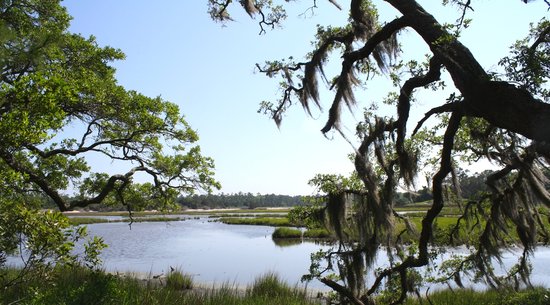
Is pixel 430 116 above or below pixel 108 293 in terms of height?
above

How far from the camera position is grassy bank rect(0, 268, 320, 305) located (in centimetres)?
762

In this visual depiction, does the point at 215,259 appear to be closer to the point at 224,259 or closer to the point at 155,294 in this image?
the point at 224,259

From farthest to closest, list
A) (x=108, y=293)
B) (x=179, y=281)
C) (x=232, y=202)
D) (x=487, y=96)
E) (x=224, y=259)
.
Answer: (x=232, y=202) < (x=224, y=259) < (x=179, y=281) < (x=108, y=293) < (x=487, y=96)

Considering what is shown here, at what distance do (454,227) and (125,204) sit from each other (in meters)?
8.70

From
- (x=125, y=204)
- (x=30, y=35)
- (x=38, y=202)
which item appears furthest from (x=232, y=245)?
(x=30, y=35)

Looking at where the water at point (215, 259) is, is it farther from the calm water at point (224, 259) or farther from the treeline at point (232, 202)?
the treeline at point (232, 202)

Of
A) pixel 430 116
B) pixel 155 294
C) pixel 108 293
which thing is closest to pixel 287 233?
pixel 155 294

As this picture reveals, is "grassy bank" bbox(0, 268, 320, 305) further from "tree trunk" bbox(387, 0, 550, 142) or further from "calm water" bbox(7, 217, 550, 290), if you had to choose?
"tree trunk" bbox(387, 0, 550, 142)

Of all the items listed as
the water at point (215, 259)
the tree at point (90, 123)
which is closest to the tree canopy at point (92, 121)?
the tree at point (90, 123)

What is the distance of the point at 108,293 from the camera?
784 cm

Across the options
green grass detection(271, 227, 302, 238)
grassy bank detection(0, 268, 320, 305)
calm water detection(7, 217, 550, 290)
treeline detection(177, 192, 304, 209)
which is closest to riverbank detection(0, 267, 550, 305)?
grassy bank detection(0, 268, 320, 305)

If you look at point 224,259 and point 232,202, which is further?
point 232,202

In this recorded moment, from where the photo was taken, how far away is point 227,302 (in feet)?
31.7

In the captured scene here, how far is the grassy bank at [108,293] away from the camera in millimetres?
7617
